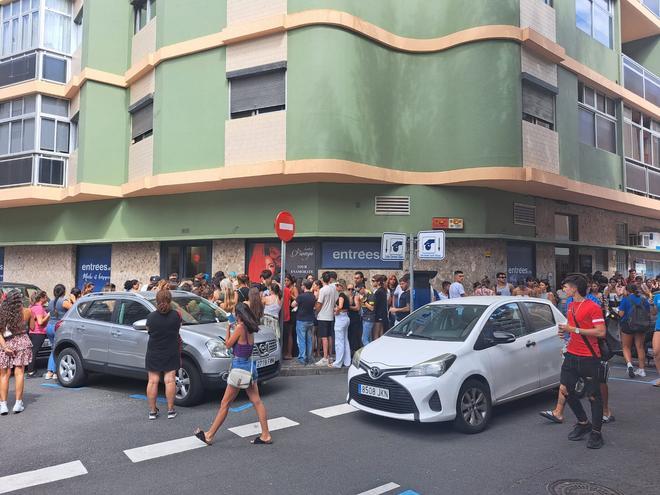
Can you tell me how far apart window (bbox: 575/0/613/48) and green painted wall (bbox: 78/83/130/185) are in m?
16.1

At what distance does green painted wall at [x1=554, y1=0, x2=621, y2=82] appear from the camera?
52.7 ft

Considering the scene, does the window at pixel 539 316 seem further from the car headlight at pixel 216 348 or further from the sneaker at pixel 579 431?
the car headlight at pixel 216 348

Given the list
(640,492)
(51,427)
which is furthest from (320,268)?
(640,492)

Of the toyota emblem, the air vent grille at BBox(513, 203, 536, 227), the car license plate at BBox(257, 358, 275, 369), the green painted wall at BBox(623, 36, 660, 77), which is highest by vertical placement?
the green painted wall at BBox(623, 36, 660, 77)

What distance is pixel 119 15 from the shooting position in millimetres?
Answer: 17797

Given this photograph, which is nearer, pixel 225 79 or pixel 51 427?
pixel 51 427

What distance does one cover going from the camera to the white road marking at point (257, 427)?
19.7ft

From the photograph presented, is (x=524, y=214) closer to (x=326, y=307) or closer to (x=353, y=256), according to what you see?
(x=353, y=256)

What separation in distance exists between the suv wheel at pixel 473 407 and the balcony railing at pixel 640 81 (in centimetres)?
1830

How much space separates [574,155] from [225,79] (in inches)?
442

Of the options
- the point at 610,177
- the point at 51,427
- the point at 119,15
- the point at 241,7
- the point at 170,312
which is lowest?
the point at 51,427

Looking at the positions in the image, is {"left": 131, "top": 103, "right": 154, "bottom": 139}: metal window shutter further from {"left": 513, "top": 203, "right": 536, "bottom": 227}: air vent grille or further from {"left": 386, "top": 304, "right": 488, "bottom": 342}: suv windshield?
{"left": 386, "top": 304, "right": 488, "bottom": 342}: suv windshield

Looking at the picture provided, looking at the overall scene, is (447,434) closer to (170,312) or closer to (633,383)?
(170,312)

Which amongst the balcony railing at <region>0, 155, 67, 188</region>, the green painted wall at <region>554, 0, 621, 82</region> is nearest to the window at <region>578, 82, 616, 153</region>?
the green painted wall at <region>554, 0, 621, 82</region>
